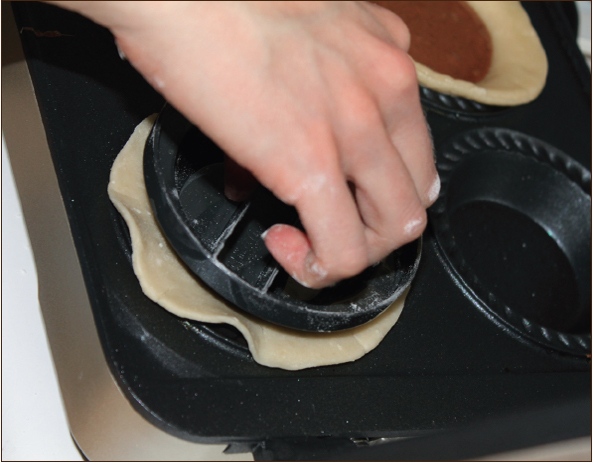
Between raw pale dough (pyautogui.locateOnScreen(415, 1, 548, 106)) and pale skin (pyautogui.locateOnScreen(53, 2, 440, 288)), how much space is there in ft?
1.72

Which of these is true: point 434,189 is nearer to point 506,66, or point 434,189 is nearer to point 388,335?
point 388,335

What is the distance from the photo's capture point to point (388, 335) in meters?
0.92

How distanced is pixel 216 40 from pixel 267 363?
0.45m

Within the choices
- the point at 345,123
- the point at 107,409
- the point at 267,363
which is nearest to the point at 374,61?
the point at 345,123

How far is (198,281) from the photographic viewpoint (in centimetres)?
83

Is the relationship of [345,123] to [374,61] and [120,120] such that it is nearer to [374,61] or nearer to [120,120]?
[374,61]

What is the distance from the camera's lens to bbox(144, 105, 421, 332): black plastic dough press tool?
706 millimetres

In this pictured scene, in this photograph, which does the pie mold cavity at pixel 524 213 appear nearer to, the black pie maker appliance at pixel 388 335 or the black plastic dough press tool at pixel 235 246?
the black pie maker appliance at pixel 388 335

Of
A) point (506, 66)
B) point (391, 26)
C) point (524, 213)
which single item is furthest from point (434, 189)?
point (506, 66)

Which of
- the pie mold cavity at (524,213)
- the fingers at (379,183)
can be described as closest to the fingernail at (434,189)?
the fingers at (379,183)

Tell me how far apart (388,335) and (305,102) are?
47cm

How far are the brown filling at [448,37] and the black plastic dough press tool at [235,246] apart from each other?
0.64 meters

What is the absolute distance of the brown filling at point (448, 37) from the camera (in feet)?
4.40

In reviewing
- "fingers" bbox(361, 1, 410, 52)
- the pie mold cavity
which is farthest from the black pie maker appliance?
"fingers" bbox(361, 1, 410, 52)
